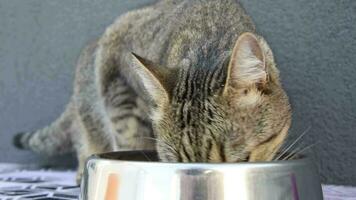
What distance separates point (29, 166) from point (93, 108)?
714 mm

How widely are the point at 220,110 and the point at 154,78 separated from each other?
184mm

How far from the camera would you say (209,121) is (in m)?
1.44

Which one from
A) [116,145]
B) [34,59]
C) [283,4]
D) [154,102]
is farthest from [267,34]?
Result: [34,59]

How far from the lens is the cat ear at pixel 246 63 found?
1328 millimetres

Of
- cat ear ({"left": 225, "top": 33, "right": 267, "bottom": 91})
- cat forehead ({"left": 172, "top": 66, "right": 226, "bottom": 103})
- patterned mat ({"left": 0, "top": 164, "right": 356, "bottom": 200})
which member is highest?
cat ear ({"left": 225, "top": 33, "right": 267, "bottom": 91})

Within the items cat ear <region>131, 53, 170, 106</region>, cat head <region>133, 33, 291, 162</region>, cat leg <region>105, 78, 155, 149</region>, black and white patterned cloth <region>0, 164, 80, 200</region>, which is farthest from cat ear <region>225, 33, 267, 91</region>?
black and white patterned cloth <region>0, 164, 80, 200</region>

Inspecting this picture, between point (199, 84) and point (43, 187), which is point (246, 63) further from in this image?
point (43, 187)

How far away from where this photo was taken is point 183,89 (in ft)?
5.00

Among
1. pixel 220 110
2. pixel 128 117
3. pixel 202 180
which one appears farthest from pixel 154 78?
pixel 128 117

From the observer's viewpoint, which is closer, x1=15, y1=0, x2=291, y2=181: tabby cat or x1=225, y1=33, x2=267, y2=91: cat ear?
x1=225, y1=33, x2=267, y2=91: cat ear

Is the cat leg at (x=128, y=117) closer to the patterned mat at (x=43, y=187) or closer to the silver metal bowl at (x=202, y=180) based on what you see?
the patterned mat at (x=43, y=187)

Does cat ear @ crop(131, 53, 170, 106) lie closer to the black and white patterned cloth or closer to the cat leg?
the cat leg

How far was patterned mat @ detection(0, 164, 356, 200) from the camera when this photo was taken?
2.09 metres

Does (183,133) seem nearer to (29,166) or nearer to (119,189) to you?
(119,189)
